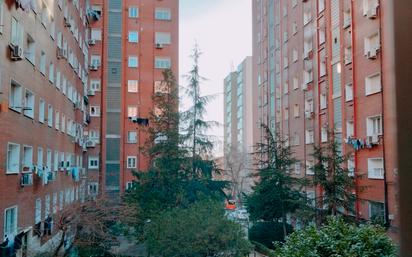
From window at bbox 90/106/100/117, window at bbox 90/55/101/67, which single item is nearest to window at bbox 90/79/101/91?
window at bbox 90/55/101/67

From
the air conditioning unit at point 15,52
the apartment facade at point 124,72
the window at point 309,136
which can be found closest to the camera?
the air conditioning unit at point 15,52

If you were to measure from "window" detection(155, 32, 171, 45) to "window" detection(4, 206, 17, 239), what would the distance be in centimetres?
1276

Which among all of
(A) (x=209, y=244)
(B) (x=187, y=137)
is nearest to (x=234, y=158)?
(B) (x=187, y=137)

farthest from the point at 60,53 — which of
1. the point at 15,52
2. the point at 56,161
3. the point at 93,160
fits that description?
the point at 93,160

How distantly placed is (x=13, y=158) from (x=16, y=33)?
230 centimetres

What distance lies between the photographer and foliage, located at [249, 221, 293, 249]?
12.9 meters

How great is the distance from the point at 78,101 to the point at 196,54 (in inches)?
191

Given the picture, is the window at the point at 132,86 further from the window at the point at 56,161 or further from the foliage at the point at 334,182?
the foliage at the point at 334,182

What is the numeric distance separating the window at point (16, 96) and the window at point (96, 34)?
445 inches

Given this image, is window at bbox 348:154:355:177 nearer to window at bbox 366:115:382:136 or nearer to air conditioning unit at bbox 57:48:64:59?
window at bbox 366:115:382:136

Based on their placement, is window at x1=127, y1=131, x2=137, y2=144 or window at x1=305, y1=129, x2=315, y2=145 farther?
window at x1=127, y1=131, x2=137, y2=144

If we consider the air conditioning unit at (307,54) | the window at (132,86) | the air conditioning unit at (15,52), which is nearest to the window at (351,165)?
the air conditioning unit at (307,54)

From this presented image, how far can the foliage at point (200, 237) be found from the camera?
8.76 m

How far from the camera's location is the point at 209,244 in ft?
28.7
